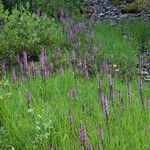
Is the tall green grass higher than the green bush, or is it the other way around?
the green bush

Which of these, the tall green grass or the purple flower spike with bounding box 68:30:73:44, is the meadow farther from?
the purple flower spike with bounding box 68:30:73:44

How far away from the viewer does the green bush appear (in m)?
8.97

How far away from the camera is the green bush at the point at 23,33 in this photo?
353 inches

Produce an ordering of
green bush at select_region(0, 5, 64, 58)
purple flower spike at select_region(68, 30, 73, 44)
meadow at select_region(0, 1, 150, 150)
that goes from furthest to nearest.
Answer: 1. purple flower spike at select_region(68, 30, 73, 44)
2. green bush at select_region(0, 5, 64, 58)
3. meadow at select_region(0, 1, 150, 150)

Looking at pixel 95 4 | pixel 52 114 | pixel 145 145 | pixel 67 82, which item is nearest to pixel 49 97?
pixel 67 82

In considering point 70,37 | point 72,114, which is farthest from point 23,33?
point 72,114

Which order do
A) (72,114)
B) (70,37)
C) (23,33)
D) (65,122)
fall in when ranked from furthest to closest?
(70,37)
(23,33)
(72,114)
(65,122)

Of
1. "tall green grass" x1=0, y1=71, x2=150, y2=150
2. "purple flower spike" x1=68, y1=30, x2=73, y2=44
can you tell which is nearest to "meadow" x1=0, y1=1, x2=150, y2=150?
"tall green grass" x1=0, y1=71, x2=150, y2=150

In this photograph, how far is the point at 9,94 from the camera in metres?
5.87

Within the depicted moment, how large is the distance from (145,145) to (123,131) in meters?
0.46

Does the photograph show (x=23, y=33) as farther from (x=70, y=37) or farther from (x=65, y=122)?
(x=65, y=122)

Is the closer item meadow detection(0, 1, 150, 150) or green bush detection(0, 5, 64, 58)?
meadow detection(0, 1, 150, 150)

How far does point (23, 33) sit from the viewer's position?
9.23m

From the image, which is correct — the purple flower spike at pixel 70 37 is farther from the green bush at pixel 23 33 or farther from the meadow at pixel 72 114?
the meadow at pixel 72 114
